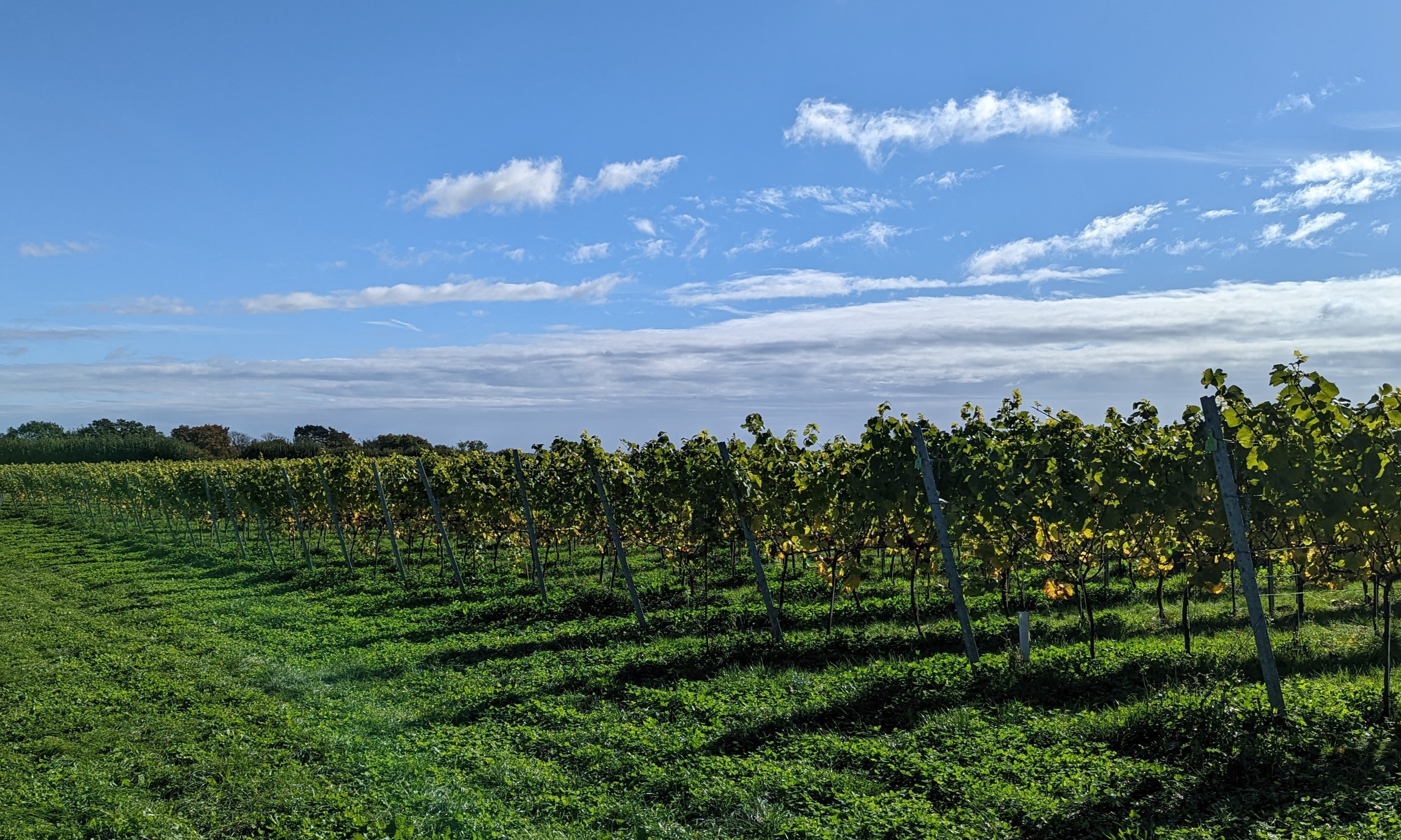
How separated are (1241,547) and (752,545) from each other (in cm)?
594

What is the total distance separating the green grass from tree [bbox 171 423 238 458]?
74.1 metres

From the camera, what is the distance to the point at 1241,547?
6969mm

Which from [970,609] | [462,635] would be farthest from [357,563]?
[970,609]

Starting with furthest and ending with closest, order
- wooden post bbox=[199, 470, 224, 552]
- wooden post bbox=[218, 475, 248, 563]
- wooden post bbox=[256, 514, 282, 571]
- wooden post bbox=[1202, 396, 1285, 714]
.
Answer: wooden post bbox=[199, 470, 224, 552] → wooden post bbox=[218, 475, 248, 563] → wooden post bbox=[256, 514, 282, 571] → wooden post bbox=[1202, 396, 1285, 714]

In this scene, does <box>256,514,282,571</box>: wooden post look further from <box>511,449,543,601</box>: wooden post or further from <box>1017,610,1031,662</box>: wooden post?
<box>1017,610,1031,662</box>: wooden post

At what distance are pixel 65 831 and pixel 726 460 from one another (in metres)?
7.84

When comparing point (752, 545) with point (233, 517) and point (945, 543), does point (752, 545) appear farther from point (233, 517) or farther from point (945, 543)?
point (233, 517)

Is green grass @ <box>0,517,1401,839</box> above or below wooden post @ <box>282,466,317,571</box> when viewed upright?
below

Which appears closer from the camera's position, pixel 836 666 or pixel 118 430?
pixel 836 666

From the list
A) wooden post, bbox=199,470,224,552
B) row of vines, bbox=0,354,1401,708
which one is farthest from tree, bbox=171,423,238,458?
row of vines, bbox=0,354,1401,708

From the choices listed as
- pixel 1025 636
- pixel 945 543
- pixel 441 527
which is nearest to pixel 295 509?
pixel 441 527

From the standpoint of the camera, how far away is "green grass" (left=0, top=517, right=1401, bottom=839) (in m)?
5.89

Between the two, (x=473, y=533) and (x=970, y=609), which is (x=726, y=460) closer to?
(x=970, y=609)

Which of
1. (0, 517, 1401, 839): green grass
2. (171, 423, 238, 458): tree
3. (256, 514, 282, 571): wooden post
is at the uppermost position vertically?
(171, 423, 238, 458): tree
